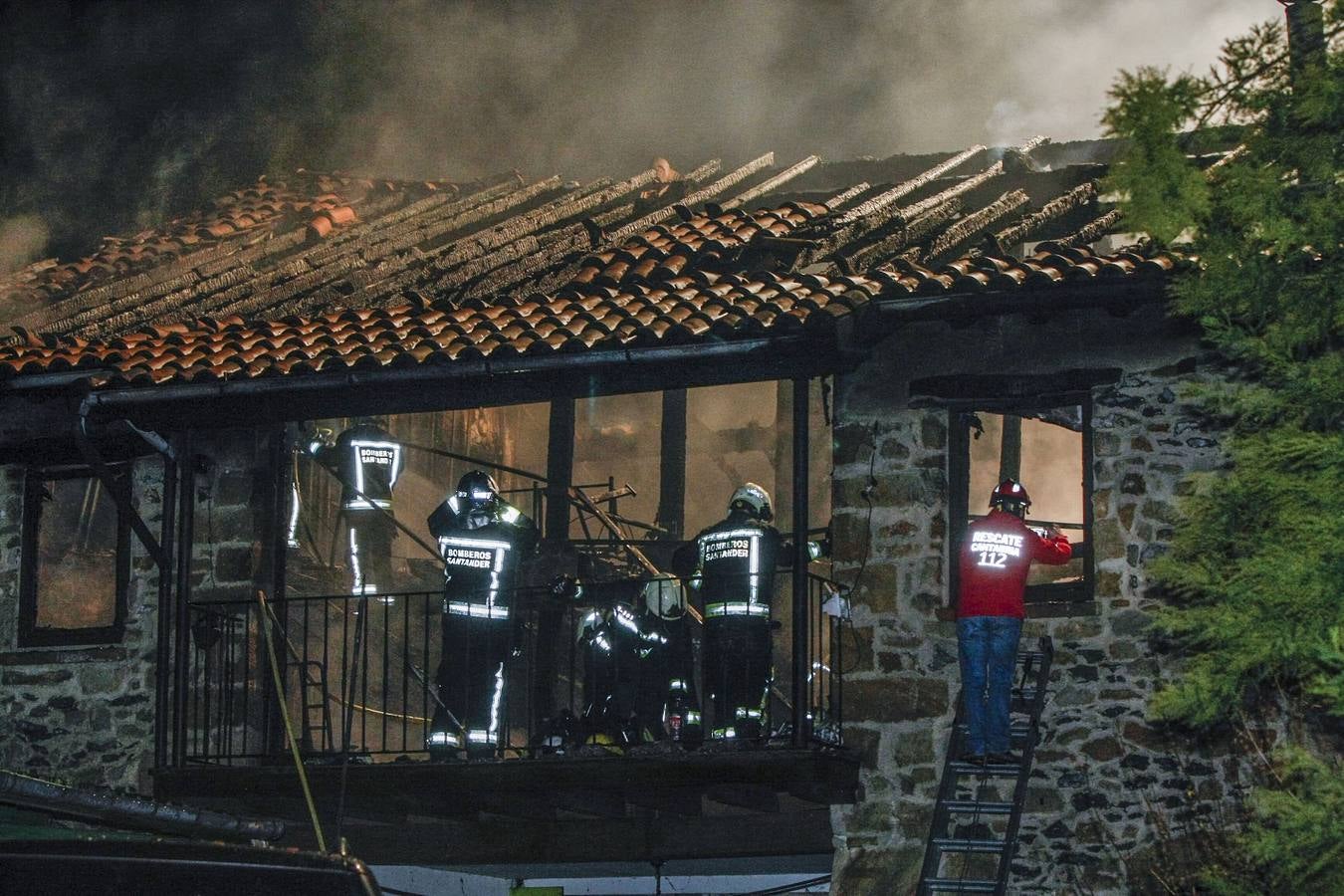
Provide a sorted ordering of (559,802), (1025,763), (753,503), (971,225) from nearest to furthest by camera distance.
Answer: (1025,763) < (753,503) < (559,802) < (971,225)

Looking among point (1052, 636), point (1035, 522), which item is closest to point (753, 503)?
point (1035, 522)

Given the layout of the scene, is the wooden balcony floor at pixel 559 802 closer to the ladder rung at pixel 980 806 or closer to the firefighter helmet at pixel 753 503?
the ladder rung at pixel 980 806

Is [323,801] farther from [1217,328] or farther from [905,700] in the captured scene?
[1217,328]

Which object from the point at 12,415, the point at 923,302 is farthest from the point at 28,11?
the point at 923,302

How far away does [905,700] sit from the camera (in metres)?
12.8

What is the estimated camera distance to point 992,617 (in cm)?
1194

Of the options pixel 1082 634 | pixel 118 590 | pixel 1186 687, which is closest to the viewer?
pixel 1186 687

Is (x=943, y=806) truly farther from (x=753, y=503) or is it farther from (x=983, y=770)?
(x=753, y=503)

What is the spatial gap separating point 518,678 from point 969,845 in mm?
4727

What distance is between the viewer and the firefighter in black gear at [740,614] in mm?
12508

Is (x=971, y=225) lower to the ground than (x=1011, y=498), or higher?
higher

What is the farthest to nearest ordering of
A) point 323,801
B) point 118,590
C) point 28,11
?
point 28,11 → point 118,590 → point 323,801

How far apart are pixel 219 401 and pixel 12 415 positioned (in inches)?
84.9

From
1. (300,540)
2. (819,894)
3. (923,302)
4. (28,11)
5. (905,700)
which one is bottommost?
(819,894)
